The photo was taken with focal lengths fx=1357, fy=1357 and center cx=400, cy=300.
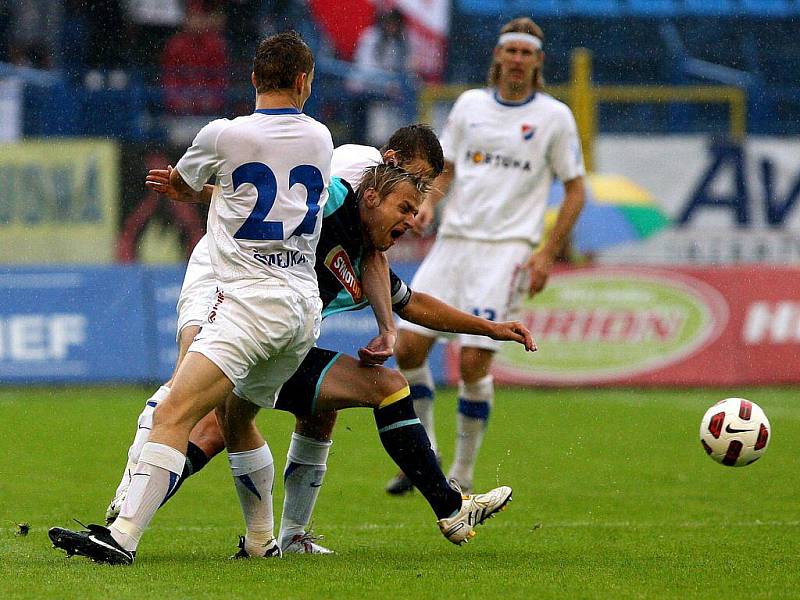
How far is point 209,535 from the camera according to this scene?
18.6ft

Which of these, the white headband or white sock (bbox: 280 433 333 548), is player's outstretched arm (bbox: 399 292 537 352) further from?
the white headband

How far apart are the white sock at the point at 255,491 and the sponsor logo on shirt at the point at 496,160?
3011mm

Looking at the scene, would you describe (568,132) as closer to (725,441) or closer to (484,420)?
(484,420)

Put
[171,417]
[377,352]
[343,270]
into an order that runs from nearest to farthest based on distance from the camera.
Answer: [171,417] < [377,352] < [343,270]

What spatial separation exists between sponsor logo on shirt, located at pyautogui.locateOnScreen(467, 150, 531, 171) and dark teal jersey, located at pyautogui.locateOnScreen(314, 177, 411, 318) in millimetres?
2454

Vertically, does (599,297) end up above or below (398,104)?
below

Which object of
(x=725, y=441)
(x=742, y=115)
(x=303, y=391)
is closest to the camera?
(x=303, y=391)

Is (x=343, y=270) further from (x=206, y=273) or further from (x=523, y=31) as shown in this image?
(x=523, y=31)

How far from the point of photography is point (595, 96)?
1819cm

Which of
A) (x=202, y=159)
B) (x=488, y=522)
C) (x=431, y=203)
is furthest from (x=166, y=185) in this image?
(x=431, y=203)

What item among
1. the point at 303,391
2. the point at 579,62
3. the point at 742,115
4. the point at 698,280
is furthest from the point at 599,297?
the point at 303,391

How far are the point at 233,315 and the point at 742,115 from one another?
15.6m

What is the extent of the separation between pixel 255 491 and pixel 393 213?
3.78ft

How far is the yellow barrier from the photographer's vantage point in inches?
640
